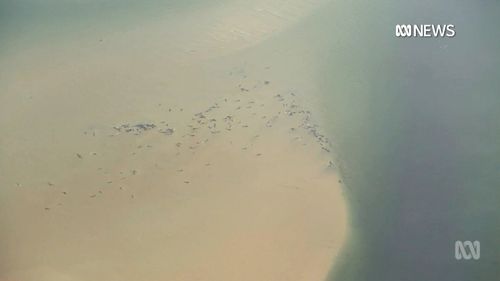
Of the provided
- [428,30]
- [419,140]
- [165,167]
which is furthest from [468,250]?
[165,167]

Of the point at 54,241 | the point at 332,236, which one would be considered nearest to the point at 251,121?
the point at 332,236

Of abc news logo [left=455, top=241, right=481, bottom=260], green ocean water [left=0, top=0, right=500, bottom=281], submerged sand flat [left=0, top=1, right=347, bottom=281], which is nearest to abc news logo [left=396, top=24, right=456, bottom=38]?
green ocean water [left=0, top=0, right=500, bottom=281]

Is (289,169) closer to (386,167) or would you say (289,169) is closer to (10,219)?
(386,167)

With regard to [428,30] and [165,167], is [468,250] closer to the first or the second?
[428,30]

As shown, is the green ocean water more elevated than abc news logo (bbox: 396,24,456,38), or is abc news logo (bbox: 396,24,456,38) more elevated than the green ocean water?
abc news logo (bbox: 396,24,456,38)

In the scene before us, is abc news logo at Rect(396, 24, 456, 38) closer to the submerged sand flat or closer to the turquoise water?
the turquoise water

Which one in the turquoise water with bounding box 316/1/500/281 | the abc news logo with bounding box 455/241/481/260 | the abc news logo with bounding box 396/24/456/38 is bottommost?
the abc news logo with bounding box 455/241/481/260
